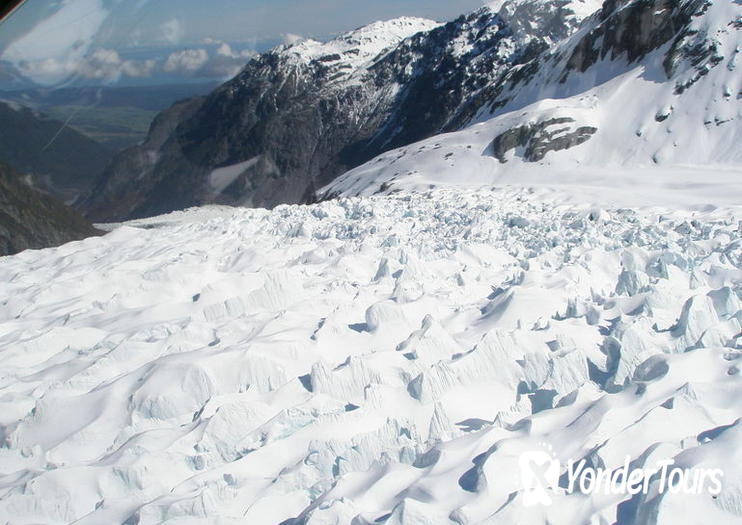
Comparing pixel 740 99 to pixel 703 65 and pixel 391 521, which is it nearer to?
pixel 703 65

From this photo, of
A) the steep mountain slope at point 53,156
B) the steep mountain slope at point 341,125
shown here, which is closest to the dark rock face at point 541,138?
the steep mountain slope at point 53,156

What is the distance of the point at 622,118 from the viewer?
50031 millimetres

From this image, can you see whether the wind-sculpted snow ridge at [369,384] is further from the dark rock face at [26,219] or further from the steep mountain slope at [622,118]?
the dark rock face at [26,219]

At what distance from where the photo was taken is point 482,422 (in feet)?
22.8

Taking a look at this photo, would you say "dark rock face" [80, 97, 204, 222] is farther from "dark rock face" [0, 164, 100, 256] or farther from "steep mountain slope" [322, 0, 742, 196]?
"steep mountain slope" [322, 0, 742, 196]

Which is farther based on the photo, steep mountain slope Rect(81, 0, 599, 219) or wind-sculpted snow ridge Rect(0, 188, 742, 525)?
steep mountain slope Rect(81, 0, 599, 219)

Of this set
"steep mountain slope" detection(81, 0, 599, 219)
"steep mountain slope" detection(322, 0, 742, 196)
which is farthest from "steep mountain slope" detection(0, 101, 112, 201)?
"steep mountain slope" detection(81, 0, 599, 219)

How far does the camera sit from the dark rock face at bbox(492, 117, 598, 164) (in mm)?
48562

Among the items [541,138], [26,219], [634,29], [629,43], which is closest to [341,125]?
[634,29]

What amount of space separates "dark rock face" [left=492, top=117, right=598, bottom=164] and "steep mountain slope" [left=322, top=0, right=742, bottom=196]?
0.25ft

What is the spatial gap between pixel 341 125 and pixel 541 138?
13859cm

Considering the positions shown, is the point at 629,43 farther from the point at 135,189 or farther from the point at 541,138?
the point at 135,189

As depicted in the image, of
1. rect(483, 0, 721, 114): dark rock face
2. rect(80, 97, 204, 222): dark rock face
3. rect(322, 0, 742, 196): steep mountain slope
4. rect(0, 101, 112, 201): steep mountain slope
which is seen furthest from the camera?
rect(80, 97, 204, 222): dark rock face

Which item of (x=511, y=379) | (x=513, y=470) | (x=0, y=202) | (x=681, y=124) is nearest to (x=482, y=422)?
(x=511, y=379)
